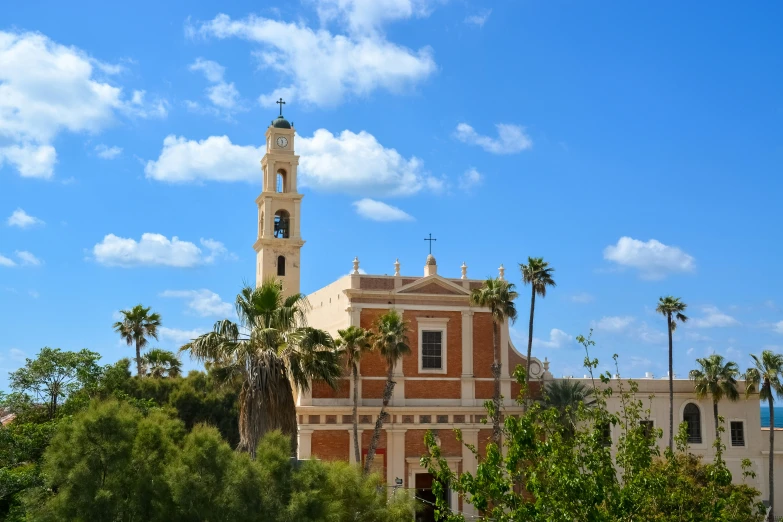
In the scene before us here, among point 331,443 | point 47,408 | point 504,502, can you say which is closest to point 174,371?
point 331,443

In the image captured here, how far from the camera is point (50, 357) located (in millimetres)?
28156

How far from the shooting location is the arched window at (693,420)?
133 ft

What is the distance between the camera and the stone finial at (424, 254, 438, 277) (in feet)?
127

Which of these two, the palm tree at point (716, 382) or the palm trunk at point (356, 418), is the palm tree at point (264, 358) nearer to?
the palm trunk at point (356, 418)

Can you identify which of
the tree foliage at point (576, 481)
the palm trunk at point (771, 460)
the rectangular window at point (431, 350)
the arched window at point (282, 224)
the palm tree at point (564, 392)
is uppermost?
the arched window at point (282, 224)

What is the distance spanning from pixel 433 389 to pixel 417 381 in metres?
0.77

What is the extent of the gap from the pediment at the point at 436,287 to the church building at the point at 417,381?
4 centimetres

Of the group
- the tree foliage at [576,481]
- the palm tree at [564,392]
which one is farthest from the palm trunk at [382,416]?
the tree foliage at [576,481]

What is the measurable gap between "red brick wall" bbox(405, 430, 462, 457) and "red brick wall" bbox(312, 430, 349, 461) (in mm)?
2568

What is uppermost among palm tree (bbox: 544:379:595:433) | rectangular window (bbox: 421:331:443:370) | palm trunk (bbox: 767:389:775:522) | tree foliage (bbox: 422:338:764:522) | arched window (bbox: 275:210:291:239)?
arched window (bbox: 275:210:291:239)

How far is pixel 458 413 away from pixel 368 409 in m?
3.77

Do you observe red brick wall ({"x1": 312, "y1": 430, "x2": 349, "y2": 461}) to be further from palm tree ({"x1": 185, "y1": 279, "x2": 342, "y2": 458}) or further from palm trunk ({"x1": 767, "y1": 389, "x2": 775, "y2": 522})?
palm trunk ({"x1": 767, "y1": 389, "x2": 775, "y2": 522})

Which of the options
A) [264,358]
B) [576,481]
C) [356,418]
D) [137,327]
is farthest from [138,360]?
[576,481]

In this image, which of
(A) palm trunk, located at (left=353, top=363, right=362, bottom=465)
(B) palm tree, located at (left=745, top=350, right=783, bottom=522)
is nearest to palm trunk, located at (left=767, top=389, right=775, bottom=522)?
(B) palm tree, located at (left=745, top=350, right=783, bottom=522)
